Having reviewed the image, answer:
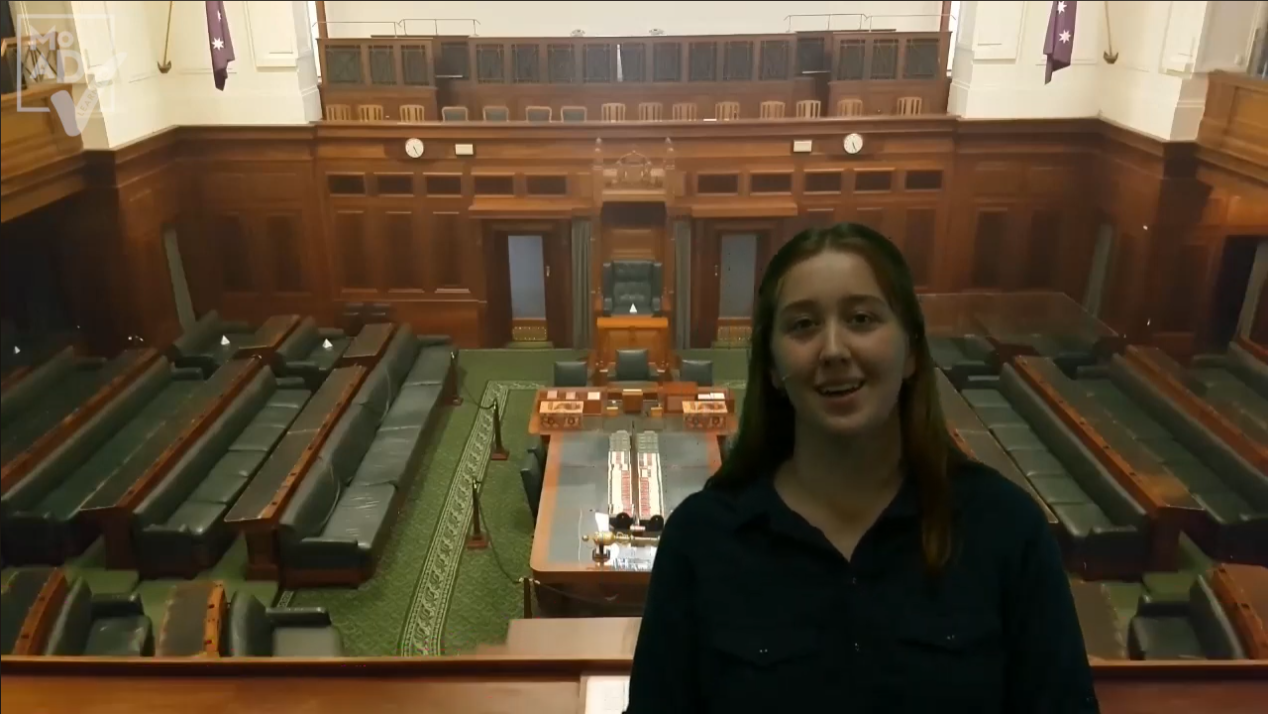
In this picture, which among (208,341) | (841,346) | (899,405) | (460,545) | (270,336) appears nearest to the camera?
(841,346)

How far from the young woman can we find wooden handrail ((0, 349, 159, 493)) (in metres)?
2.58

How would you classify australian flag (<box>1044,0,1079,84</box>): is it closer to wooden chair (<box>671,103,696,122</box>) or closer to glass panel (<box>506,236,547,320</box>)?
glass panel (<box>506,236,547,320</box>)

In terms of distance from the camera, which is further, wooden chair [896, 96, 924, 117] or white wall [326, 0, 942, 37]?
white wall [326, 0, 942, 37]

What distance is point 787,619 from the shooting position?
136 centimetres

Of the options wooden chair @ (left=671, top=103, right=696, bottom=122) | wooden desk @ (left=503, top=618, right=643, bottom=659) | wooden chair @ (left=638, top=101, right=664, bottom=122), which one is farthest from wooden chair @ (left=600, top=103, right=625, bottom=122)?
wooden desk @ (left=503, top=618, right=643, bottom=659)

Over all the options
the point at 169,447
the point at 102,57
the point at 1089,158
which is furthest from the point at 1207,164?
the point at 169,447

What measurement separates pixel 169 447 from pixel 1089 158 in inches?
176

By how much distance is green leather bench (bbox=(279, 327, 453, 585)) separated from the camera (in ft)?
14.4

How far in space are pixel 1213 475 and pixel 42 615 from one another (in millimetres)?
4311

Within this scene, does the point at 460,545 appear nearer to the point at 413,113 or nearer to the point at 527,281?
the point at 527,281

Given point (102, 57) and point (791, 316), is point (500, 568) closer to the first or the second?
point (102, 57)

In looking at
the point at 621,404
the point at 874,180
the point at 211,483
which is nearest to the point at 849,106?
the point at 874,180

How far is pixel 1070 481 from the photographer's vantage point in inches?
201

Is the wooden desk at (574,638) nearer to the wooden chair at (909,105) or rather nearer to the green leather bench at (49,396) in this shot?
the green leather bench at (49,396)
